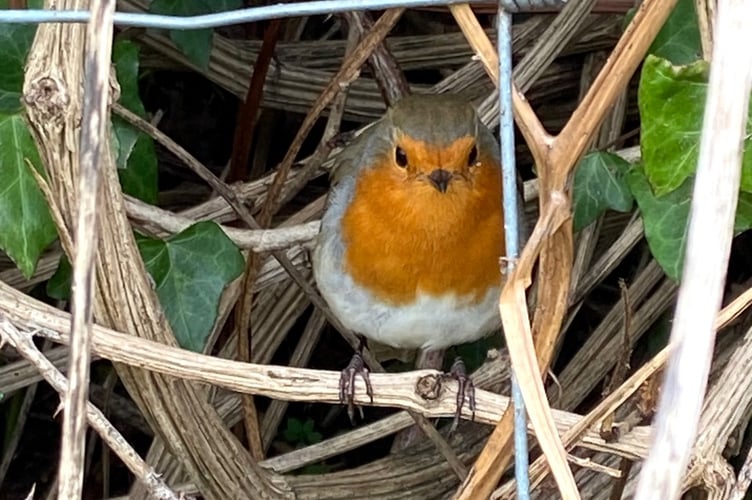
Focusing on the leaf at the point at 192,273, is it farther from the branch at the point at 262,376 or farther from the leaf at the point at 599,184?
the leaf at the point at 599,184

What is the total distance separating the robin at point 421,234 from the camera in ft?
8.50

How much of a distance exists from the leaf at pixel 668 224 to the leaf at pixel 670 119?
193 millimetres

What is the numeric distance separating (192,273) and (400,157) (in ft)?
1.63

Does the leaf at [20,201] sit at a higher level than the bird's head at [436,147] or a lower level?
lower

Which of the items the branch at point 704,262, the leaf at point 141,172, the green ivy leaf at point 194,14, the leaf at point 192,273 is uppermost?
the green ivy leaf at point 194,14

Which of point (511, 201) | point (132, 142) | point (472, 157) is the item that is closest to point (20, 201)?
point (132, 142)

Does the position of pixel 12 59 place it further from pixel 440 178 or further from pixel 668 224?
pixel 668 224

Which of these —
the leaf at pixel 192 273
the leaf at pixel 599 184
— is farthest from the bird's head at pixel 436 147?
the leaf at pixel 192 273

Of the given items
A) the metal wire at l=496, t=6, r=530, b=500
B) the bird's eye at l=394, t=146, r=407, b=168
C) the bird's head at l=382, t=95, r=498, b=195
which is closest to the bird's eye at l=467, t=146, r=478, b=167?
the bird's head at l=382, t=95, r=498, b=195

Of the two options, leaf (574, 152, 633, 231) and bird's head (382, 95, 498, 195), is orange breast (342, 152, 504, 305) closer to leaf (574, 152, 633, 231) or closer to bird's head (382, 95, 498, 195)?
bird's head (382, 95, 498, 195)

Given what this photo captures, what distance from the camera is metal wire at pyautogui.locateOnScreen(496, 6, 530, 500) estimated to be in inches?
59.0

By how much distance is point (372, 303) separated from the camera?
273 centimetres

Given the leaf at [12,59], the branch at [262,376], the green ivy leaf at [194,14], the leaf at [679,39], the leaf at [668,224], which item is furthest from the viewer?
the green ivy leaf at [194,14]

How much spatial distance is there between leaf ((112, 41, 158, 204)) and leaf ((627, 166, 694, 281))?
1.01m
